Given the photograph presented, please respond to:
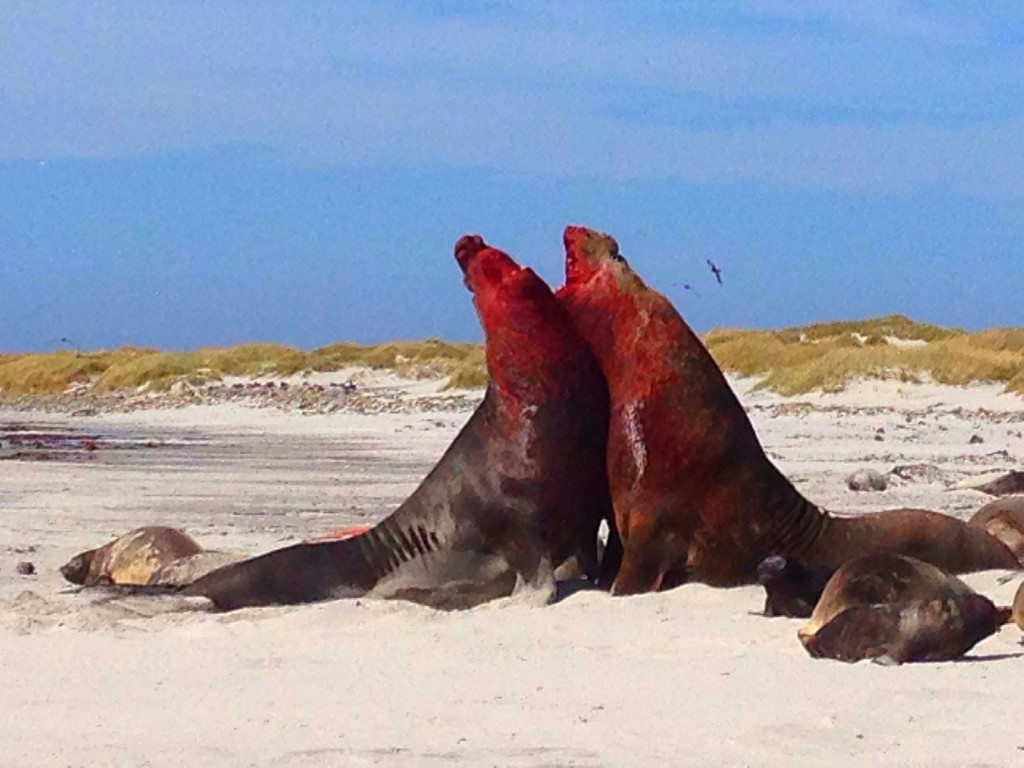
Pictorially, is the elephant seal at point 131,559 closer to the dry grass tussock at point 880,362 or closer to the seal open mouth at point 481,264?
the seal open mouth at point 481,264

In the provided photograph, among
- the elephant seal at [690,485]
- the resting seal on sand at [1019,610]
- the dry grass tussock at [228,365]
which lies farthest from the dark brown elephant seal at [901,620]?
the dry grass tussock at [228,365]

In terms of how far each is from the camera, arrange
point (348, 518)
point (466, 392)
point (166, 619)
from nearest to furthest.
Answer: point (166, 619), point (348, 518), point (466, 392)

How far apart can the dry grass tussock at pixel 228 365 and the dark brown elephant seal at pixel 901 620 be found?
25.2 metres

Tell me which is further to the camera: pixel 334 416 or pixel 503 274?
pixel 334 416

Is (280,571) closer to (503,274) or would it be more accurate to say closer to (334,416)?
(503,274)

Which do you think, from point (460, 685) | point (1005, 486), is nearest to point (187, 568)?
point (460, 685)

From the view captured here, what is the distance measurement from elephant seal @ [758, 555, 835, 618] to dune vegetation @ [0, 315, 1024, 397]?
19139mm

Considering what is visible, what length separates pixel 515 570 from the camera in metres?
8.21

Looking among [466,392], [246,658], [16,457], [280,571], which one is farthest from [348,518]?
[466,392]

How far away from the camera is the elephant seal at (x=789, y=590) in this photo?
7.34m

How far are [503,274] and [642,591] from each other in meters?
1.64

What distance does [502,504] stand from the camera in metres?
8.30

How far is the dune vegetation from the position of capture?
27.4m

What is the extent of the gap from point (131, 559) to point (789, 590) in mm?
3651
